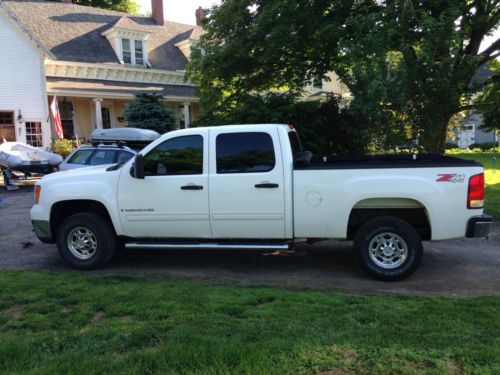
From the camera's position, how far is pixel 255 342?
13.0 ft

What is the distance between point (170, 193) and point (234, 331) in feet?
8.94

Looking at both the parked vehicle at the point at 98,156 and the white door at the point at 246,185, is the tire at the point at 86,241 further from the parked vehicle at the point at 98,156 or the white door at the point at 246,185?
the parked vehicle at the point at 98,156

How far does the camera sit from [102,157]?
477 inches

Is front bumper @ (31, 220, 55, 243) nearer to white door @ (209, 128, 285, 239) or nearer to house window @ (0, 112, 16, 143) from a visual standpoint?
white door @ (209, 128, 285, 239)

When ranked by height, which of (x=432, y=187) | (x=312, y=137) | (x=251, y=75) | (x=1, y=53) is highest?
(x=1, y=53)

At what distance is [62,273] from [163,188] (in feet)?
5.91

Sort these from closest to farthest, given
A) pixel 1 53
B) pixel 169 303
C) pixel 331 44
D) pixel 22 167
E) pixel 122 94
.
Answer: pixel 169 303, pixel 331 44, pixel 22 167, pixel 1 53, pixel 122 94

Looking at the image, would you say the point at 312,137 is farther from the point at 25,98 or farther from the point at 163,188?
the point at 25,98

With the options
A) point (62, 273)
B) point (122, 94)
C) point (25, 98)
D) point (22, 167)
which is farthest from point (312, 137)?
point (25, 98)

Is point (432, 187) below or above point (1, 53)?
below

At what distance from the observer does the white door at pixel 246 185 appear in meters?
6.23

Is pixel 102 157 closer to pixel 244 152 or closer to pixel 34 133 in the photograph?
pixel 244 152

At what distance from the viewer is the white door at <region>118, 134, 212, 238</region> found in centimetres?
645

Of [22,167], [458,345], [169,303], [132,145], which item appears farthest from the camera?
[22,167]
